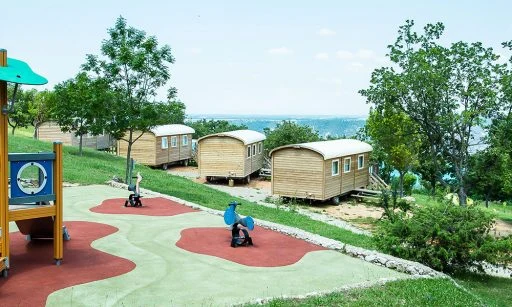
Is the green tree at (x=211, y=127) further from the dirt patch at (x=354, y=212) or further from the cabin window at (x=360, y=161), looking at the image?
the dirt patch at (x=354, y=212)

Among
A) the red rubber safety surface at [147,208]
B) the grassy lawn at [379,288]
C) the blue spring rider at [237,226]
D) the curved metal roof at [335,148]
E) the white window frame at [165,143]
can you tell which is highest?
the curved metal roof at [335,148]

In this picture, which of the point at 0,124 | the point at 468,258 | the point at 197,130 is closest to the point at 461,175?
the point at 468,258

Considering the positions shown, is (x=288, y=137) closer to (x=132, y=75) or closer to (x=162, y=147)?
(x=162, y=147)

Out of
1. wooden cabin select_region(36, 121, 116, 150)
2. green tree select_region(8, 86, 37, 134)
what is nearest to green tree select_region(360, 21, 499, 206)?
wooden cabin select_region(36, 121, 116, 150)

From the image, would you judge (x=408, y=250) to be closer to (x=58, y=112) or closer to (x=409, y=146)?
(x=409, y=146)

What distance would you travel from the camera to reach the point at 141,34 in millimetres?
19891

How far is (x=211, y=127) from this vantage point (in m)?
53.6

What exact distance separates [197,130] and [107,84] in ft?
99.4

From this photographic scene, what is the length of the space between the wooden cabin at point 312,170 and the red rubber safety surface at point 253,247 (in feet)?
39.3

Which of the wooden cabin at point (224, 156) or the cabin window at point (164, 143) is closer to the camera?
the wooden cabin at point (224, 156)

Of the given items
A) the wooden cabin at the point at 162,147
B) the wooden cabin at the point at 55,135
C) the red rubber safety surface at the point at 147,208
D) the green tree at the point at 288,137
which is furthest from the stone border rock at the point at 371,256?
the wooden cabin at the point at 55,135

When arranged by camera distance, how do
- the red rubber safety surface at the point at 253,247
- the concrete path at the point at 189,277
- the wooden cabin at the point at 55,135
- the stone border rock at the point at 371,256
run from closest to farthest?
the concrete path at the point at 189,277
the stone border rock at the point at 371,256
the red rubber safety surface at the point at 253,247
the wooden cabin at the point at 55,135

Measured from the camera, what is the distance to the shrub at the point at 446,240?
11.4m

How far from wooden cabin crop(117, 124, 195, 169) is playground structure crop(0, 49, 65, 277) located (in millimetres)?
23764
